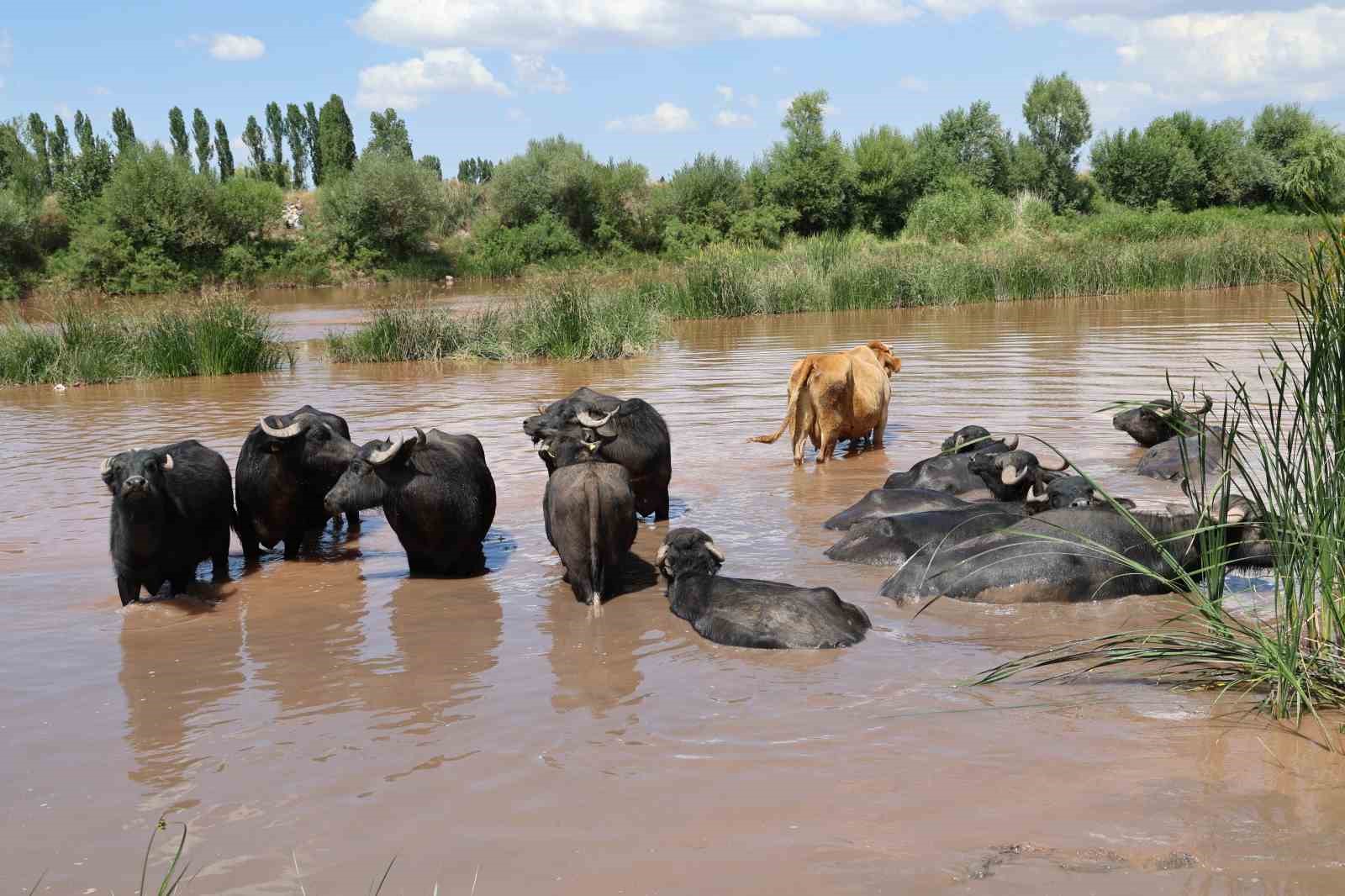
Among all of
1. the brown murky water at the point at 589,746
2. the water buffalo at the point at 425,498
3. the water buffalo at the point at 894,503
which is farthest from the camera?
the water buffalo at the point at 894,503

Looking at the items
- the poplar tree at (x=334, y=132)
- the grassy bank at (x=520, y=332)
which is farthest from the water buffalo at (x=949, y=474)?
the poplar tree at (x=334, y=132)

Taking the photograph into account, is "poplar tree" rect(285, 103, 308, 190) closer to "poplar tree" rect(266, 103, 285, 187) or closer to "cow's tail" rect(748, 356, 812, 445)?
"poplar tree" rect(266, 103, 285, 187)

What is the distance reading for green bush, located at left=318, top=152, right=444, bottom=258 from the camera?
218 feet

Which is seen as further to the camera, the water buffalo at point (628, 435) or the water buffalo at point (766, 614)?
the water buffalo at point (628, 435)

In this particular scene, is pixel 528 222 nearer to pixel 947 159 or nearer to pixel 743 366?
pixel 947 159

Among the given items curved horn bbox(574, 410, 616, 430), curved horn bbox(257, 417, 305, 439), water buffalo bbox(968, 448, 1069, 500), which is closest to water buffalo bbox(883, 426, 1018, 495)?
water buffalo bbox(968, 448, 1069, 500)

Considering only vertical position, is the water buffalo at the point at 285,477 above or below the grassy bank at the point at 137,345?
below

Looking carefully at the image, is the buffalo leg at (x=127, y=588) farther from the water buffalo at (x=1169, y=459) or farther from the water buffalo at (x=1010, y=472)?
the water buffalo at (x=1169, y=459)

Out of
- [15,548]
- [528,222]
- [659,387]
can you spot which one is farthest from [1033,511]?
[528,222]

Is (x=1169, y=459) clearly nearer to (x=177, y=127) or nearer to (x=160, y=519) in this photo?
(x=160, y=519)

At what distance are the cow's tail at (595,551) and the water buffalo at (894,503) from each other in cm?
210

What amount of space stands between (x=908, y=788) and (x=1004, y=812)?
0.35 meters

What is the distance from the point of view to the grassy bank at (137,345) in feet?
63.0

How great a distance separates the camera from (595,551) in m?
6.82
